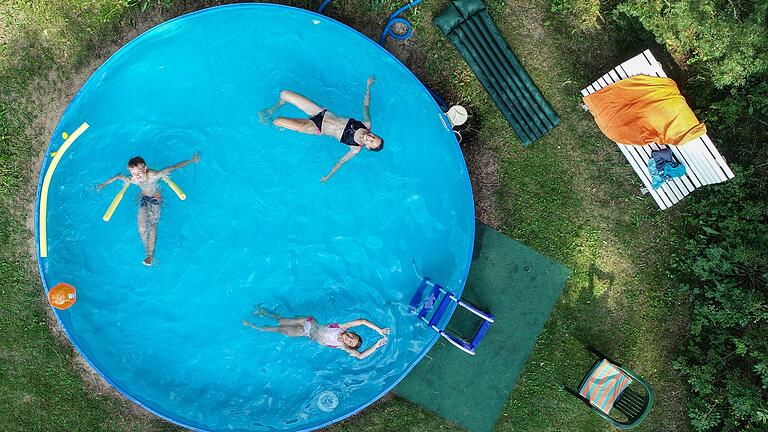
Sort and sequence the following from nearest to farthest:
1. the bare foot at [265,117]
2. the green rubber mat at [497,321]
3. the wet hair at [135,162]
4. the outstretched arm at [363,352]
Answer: the wet hair at [135,162], the outstretched arm at [363,352], the bare foot at [265,117], the green rubber mat at [497,321]

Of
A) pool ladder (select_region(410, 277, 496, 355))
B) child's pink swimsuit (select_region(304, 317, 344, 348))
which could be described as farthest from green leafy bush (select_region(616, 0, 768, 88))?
child's pink swimsuit (select_region(304, 317, 344, 348))

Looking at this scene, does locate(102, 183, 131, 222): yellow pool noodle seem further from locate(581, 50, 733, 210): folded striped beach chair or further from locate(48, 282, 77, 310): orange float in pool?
locate(581, 50, 733, 210): folded striped beach chair

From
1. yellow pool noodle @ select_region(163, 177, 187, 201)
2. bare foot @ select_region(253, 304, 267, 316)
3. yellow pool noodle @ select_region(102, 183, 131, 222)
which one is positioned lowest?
bare foot @ select_region(253, 304, 267, 316)

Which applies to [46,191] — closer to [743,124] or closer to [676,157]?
Result: [676,157]

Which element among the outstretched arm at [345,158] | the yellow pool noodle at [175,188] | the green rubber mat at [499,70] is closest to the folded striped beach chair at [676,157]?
the green rubber mat at [499,70]

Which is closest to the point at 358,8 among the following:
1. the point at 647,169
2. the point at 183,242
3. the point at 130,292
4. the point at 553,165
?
the point at 553,165

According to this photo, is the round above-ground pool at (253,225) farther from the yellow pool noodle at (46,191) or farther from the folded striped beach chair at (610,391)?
the folded striped beach chair at (610,391)
